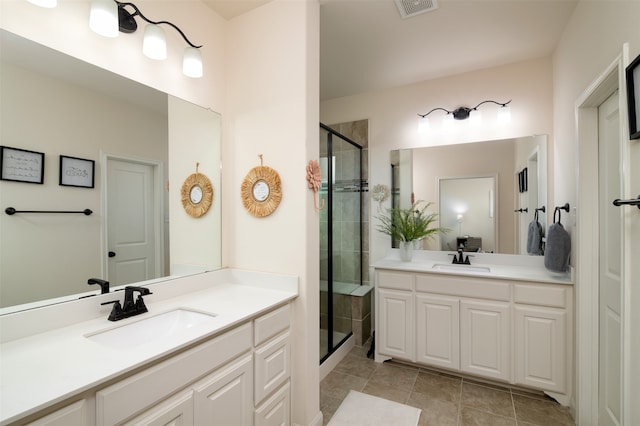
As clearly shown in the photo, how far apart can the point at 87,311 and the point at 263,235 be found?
3.09ft

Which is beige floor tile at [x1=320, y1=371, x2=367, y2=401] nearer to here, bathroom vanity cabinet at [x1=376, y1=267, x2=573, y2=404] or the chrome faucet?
bathroom vanity cabinet at [x1=376, y1=267, x2=573, y2=404]

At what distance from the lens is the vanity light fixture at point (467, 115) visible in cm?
257

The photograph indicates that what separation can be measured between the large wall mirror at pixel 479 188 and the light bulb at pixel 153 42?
2.30 metres

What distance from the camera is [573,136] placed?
1929 mm

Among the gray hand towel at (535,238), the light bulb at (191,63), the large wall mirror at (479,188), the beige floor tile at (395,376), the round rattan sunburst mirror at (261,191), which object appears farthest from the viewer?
the large wall mirror at (479,188)

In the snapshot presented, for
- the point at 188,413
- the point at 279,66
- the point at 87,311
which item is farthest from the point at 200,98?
the point at 188,413

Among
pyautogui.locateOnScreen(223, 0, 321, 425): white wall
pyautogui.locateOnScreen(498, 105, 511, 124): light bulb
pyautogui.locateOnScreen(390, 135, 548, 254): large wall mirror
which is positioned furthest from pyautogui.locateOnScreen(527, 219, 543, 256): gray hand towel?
pyautogui.locateOnScreen(223, 0, 321, 425): white wall

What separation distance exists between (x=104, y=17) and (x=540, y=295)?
10.1 feet

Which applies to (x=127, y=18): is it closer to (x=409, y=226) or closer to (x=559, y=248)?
(x=409, y=226)

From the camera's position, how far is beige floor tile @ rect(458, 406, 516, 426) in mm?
1874

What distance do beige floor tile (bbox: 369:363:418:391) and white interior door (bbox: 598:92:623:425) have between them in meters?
1.16

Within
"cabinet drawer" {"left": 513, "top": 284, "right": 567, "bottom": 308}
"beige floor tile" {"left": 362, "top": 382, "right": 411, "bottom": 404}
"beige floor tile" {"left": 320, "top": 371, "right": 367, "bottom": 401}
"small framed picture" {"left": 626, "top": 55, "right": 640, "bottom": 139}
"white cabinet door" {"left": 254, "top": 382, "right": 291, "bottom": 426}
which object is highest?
"small framed picture" {"left": 626, "top": 55, "right": 640, "bottom": 139}

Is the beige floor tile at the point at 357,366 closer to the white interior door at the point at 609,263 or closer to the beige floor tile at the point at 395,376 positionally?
the beige floor tile at the point at 395,376

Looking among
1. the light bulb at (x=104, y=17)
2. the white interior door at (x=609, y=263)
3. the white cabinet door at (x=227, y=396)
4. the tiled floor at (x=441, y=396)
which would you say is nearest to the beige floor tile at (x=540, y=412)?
the tiled floor at (x=441, y=396)
